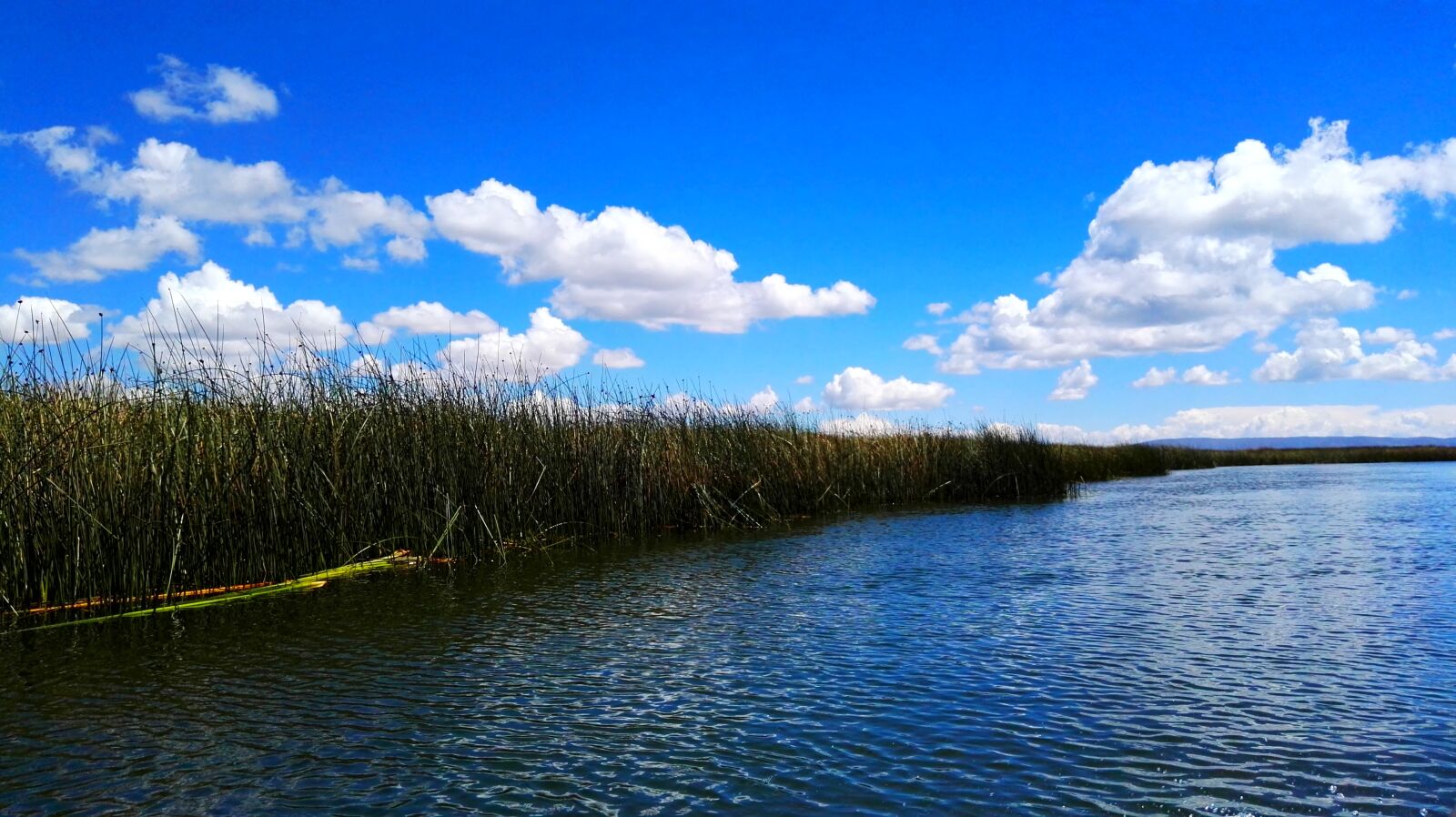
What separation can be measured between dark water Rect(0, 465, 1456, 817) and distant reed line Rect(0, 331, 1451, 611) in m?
0.83

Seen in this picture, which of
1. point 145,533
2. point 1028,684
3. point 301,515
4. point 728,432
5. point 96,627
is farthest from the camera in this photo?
point 728,432

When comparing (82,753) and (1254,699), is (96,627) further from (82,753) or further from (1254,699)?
(1254,699)

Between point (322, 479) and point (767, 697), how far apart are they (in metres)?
5.82

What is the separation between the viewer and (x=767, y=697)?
4508 mm

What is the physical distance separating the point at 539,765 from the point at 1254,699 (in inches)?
129

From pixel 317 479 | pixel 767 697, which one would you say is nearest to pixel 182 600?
pixel 317 479

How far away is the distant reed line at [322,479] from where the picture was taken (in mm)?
Answer: 7055

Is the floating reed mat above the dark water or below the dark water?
above

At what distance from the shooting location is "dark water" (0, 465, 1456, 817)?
11.0 ft

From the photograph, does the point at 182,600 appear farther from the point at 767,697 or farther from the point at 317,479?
the point at 767,697

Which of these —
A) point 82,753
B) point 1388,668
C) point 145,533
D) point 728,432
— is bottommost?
point 1388,668

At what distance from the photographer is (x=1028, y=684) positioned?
15.3 ft

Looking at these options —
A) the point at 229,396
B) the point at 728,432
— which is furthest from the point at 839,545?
the point at 229,396

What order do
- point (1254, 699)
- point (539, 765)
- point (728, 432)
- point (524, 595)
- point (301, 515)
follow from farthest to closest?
point (728, 432) < point (301, 515) < point (524, 595) < point (1254, 699) < point (539, 765)
